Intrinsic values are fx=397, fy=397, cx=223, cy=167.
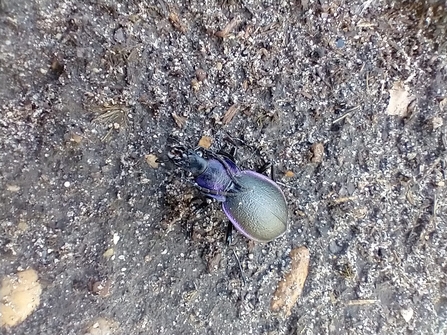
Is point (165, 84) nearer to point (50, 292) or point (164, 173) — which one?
point (164, 173)

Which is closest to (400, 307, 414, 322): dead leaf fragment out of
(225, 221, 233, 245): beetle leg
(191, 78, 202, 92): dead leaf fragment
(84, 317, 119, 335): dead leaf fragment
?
(225, 221, 233, 245): beetle leg

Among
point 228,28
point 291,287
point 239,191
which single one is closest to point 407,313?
point 291,287

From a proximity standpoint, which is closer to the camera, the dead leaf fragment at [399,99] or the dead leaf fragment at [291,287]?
the dead leaf fragment at [291,287]

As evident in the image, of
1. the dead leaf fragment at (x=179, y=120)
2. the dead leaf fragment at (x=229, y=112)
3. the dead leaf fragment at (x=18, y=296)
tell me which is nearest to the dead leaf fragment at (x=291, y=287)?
the dead leaf fragment at (x=229, y=112)

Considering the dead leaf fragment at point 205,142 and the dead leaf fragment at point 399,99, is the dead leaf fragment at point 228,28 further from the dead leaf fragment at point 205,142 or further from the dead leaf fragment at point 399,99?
the dead leaf fragment at point 399,99

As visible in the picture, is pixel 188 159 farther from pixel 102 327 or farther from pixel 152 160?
pixel 102 327

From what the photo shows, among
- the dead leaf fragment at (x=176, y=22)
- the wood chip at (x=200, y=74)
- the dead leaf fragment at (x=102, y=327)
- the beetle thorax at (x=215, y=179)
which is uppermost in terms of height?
the dead leaf fragment at (x=176, y=22)

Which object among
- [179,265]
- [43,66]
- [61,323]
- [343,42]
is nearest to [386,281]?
[179,265]
